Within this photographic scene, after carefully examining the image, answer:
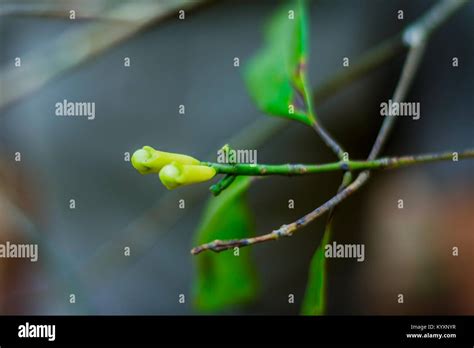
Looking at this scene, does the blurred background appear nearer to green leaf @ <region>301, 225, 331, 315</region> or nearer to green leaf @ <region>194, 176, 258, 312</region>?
green leaf @ <region>194, 176, 258, 312</region>

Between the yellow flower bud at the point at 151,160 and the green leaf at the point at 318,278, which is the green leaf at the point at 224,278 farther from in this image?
the yellow flower bud at the point at 151,160

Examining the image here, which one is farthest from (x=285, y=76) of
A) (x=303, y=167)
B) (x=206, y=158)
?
(x=206, y=158)

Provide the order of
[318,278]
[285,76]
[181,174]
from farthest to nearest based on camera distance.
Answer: [285,76], [318,278], [181,174]

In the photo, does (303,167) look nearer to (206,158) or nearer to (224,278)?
(224,278)

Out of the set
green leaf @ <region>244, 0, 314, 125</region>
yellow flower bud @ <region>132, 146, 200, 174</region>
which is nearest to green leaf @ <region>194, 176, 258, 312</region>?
green leaf @ <region>244, 0, 314, 125</region>
